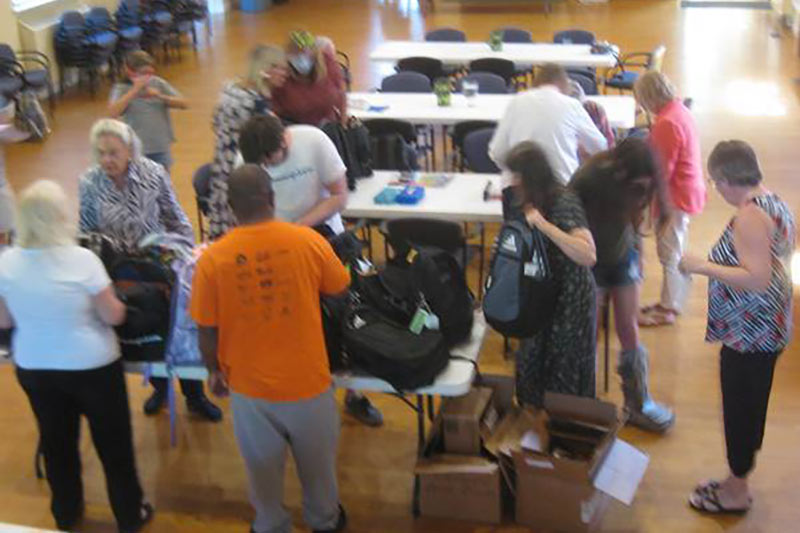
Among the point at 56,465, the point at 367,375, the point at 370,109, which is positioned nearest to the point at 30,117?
the point at 370,109

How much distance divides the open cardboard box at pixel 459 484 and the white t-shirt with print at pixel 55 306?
50.4 inches

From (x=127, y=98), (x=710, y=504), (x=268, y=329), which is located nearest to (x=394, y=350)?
(x=268, y=329)

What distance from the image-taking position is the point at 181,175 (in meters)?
7.80

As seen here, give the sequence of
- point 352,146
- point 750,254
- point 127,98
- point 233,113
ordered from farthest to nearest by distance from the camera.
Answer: point 127,98
point 352,146
point 233,113
point 750,254

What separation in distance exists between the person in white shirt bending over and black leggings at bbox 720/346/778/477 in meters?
1.35

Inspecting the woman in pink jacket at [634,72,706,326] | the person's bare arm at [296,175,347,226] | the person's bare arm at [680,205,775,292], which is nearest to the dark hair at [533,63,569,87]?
the woman in pink jacket at [634,72,706,326]

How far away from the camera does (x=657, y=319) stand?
5188 millimetres

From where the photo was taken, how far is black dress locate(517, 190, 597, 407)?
3484 mm

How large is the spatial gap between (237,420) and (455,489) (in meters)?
0.92

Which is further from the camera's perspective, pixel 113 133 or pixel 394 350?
pixel 113 133

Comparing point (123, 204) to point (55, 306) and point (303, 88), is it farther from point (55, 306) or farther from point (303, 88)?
point (303, 88)

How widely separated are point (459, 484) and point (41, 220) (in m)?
1.80

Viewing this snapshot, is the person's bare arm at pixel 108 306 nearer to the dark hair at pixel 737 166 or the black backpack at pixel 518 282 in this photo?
the black backpack at pixel 518 282

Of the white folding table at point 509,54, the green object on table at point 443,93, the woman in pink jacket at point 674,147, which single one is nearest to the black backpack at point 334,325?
the woman in pink jacket at point 674,147
